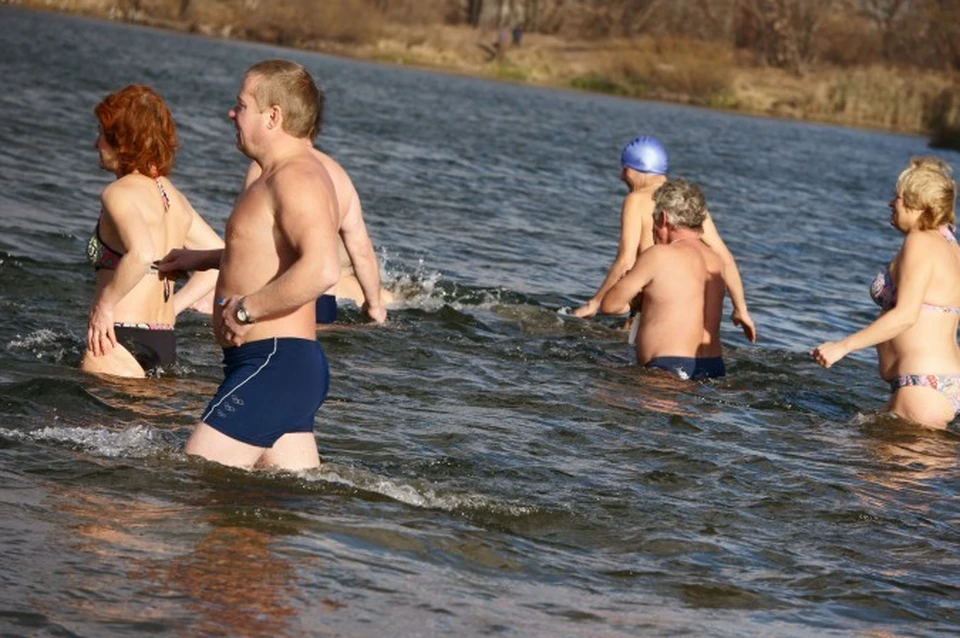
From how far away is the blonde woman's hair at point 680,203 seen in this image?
33.1 feet

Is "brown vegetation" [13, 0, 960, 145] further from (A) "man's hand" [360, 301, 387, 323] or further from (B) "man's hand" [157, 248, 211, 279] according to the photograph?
(B) "man's hand" [157, 248, 211, 279]

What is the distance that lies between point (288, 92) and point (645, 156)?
6072mm

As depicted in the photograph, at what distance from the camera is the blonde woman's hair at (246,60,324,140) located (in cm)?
605

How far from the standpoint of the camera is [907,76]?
6825cm

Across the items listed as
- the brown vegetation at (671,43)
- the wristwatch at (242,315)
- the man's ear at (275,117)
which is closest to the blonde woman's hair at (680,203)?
the man's ear at (275,117)

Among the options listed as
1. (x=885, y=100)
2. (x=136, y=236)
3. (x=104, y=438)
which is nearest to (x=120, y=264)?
(x=136, y=236)

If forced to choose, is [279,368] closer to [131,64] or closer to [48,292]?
[48,292]

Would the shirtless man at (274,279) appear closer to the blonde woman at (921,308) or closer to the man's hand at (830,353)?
the man's hand at (830,353)

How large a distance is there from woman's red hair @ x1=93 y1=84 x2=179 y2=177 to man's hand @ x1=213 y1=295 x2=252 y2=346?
1.86 metres

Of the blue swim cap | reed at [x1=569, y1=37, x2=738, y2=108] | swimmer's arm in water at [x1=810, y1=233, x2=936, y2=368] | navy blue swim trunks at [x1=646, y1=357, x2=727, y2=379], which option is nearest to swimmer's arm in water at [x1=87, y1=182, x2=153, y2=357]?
swimmer's arm in water at [x1=810, y1=233, x2=936, y2=368]

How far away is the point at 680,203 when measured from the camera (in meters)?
10.1

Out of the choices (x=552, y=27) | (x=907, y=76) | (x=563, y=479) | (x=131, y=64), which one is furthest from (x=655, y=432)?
(x=552, y=27)

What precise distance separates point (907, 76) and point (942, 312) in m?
61.4

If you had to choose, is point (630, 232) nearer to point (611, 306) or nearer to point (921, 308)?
point (611, 306)
